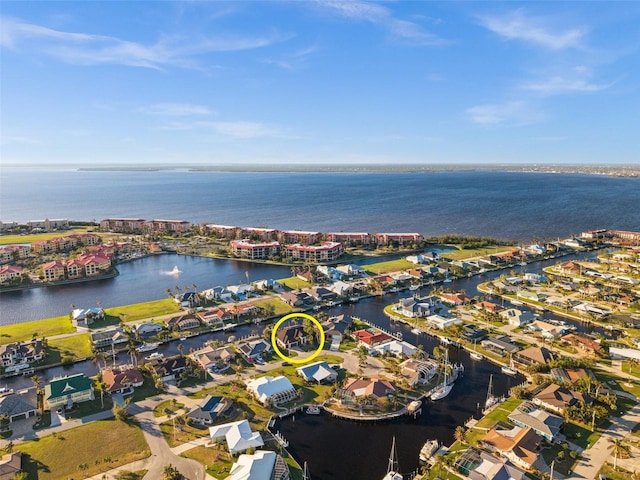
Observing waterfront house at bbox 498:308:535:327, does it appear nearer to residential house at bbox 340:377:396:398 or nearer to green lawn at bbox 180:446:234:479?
residential house at bbox 340:377:396:398

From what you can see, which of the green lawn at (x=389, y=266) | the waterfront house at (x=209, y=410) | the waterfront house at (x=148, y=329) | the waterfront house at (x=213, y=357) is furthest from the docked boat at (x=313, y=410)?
the green lawn at (x=389, y=266)

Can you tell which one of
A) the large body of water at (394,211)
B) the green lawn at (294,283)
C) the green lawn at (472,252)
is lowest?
the green lawn at (294,283)

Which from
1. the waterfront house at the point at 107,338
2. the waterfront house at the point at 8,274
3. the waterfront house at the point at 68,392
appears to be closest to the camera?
the waterfront house at the point at 68,392

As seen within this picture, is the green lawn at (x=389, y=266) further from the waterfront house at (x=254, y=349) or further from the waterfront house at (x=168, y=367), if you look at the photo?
the waterfront house at (x=168, y=367)

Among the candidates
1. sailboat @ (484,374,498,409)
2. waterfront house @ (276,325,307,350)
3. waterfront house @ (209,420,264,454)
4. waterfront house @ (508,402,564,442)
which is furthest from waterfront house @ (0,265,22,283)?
waterfront house @ (508,402,564,442)

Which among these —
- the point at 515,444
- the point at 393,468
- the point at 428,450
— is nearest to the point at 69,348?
the point at 393,468

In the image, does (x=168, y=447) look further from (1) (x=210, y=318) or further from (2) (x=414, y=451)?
(1) (x=210, y=318)

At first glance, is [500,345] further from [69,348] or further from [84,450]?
[69,348]

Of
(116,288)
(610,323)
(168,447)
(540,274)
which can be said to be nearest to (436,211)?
(540,274)
